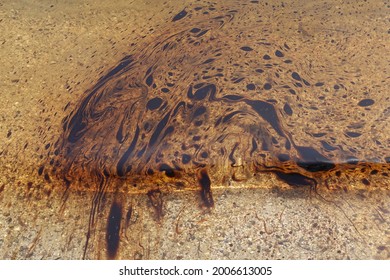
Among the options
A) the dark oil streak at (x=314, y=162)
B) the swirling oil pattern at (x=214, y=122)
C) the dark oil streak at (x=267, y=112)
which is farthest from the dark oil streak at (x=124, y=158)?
the dark oil streak at (x=314, y=162)

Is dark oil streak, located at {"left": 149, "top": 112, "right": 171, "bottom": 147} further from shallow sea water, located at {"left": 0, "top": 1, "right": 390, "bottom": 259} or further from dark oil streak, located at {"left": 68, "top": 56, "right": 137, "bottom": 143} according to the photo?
dark oil streak, located at {"left": 68, "top": 56, "right": 137, "bottom": 143}

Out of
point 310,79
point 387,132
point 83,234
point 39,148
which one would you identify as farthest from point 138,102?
point 387,132

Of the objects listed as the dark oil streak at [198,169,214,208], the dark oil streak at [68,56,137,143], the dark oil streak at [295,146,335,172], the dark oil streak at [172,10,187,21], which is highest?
the dark oil streak at [172,10,187,21]

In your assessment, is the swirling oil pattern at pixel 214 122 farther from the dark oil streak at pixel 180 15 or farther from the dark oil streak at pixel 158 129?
the dark oil streak at pixel 180 15

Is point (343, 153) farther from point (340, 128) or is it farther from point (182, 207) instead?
point (182, 207)

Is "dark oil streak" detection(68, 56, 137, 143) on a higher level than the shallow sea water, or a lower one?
higher

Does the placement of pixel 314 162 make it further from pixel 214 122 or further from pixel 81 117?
pixel 81 117

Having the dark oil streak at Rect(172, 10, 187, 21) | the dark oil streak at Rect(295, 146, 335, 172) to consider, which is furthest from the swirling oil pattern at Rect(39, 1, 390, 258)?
the dark oil streak at Rect(172, 10, 187, 21)

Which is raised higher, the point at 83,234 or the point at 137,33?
the point at 137,33
